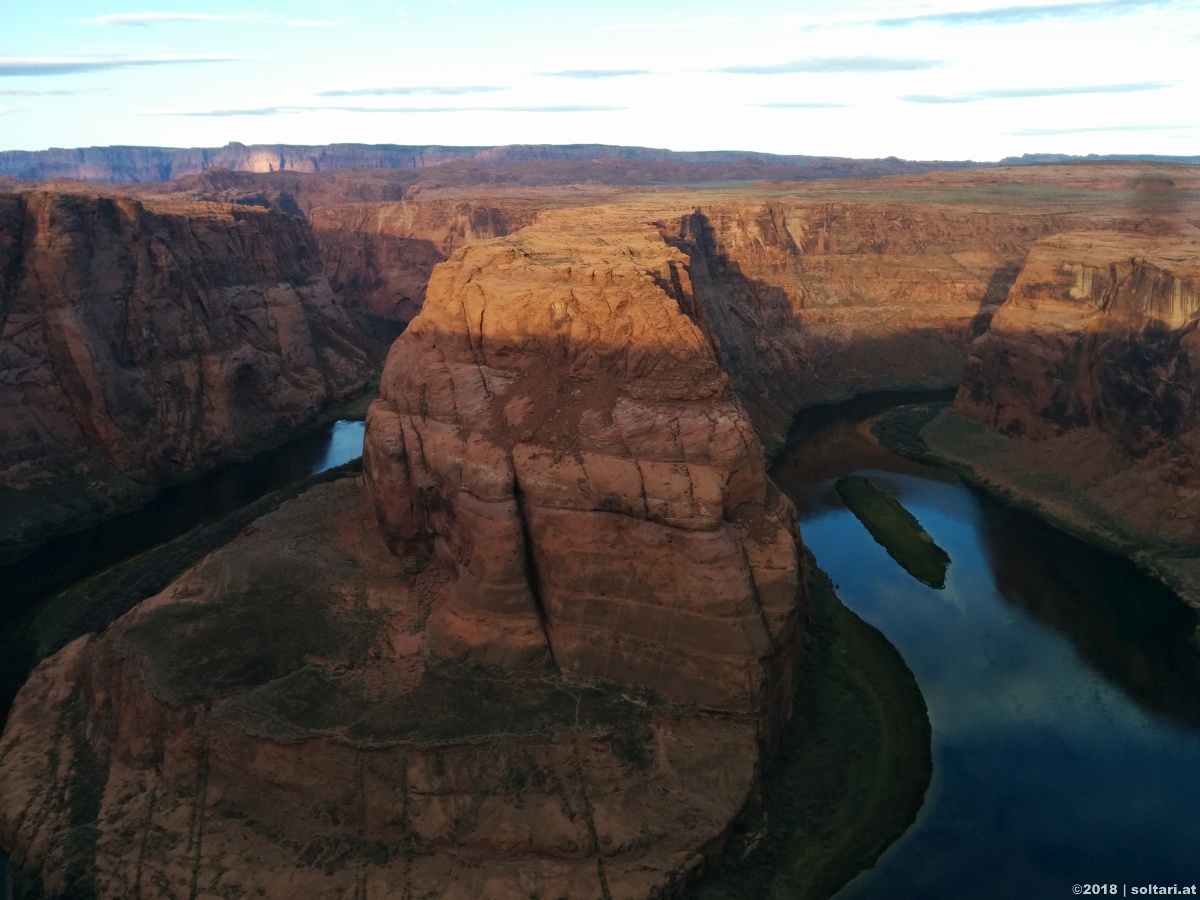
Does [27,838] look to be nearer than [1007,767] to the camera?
Yes

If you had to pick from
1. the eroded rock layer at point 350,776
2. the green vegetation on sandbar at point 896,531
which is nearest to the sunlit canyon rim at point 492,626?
the eroded rock layer at point 350,776

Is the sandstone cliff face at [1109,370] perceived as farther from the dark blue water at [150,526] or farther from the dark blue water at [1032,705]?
the dark blue water at [150,526]

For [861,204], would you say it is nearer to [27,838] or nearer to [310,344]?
[310,344]

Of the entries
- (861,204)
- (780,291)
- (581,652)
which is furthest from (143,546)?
(861,204)

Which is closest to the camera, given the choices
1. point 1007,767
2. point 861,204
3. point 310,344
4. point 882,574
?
point 1007,767

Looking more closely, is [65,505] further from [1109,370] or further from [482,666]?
[1109,370]

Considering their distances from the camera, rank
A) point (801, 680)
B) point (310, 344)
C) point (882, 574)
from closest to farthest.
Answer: point (801, 680)
point (882, 574)
point (310, 344)

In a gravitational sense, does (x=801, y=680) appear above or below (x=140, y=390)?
below

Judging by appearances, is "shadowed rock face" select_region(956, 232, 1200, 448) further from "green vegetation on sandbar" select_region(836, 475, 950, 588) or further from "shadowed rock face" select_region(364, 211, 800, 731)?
"shadowed rock face" select_region(364, 211, 800, 731)
